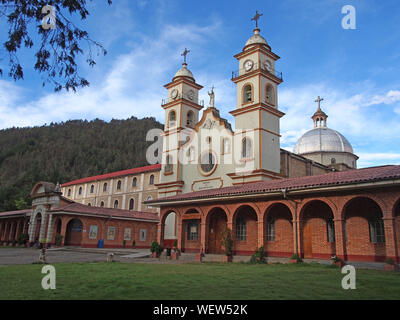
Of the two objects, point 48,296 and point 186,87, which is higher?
point 186,87

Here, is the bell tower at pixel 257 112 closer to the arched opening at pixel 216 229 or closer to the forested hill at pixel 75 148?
the arched opening at pixel 216 229

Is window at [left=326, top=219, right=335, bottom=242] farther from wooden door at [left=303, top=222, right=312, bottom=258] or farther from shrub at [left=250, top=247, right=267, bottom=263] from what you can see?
shrub at [left=250, top=247, right=267, bottom=263]

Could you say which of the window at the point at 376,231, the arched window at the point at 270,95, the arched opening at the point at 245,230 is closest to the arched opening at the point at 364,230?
the window at the point at 376,231

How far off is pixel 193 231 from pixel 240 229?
4.59 meters

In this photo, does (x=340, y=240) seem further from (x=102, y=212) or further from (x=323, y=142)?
(x=323, y=142)

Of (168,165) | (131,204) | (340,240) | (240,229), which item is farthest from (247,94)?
(131,204)

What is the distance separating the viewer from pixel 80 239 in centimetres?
3294

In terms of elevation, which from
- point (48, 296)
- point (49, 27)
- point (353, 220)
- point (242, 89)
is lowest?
point (48, 296)

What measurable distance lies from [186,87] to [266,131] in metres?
12.5

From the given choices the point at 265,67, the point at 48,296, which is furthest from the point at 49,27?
the point at 265,67

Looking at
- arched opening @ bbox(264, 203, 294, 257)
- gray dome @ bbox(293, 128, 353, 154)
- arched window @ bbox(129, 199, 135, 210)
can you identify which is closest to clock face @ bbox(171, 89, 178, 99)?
gray dome @ bbox(293, 128, 353, 154)

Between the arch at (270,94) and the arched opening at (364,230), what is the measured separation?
51.3 feet
